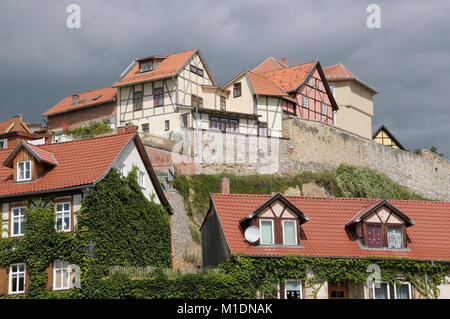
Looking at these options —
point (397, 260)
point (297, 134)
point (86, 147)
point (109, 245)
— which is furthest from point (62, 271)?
point (297, 134)

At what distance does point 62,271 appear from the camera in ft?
104

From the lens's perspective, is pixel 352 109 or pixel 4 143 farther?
pixel 352 109

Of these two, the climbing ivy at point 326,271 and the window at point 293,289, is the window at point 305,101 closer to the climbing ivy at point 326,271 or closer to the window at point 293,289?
the climbing ivy at point 326,271

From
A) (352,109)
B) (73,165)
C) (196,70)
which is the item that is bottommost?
(73,165)

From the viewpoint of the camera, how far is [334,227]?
111 feet

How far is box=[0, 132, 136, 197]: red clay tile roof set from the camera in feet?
108

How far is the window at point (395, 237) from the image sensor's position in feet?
109

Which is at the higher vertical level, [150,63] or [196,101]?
[150,63]

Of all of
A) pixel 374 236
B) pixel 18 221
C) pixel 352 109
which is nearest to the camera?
pixel 18 221

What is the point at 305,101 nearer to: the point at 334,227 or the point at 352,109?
the point at 352,109

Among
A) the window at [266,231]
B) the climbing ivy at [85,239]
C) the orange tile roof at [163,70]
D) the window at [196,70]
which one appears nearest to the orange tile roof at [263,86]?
the window at [196,70]

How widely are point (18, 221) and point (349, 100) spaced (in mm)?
40957

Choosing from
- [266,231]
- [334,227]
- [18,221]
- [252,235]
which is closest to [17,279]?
[18,221]

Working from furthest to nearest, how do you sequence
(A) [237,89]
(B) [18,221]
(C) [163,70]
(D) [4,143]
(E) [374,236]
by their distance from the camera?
1. (A) [237,89]
2. (C) [163,70]
3. (D) [4,143]
4. (E) [374,236]
5. (B) [18,221]
